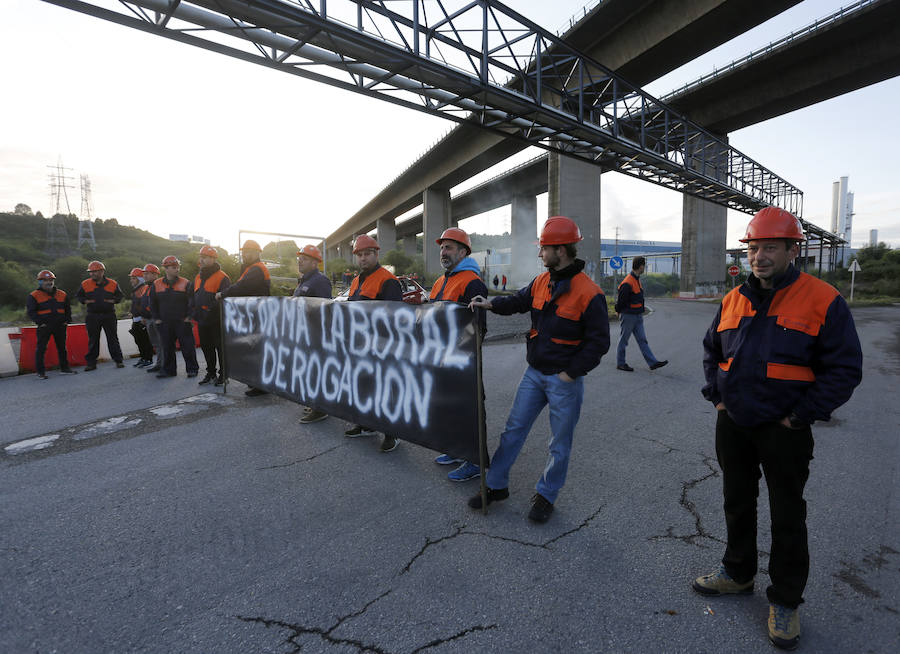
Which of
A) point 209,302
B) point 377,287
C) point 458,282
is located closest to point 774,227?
point 458,282

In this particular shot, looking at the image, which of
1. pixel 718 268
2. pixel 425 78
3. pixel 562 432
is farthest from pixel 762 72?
pixel 562 432

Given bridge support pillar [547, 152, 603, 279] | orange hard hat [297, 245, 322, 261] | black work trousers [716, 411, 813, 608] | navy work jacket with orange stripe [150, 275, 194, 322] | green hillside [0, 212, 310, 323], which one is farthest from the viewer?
green hillside [0, 212, 310, 323]

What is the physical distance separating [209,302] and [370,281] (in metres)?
3.57

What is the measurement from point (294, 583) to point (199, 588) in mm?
500

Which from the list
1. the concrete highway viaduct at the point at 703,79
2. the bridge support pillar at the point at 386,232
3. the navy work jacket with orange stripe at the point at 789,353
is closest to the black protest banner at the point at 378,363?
the navy work jacket with orange stripe at the point at 789,353

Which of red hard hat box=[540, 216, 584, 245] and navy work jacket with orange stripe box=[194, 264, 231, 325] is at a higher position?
red hard hat box=[540, 216, 584, 245]

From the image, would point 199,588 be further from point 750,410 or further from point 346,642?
point 750,410

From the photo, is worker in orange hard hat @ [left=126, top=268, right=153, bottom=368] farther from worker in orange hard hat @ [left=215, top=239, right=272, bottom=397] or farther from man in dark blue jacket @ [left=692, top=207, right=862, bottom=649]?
man in dark blue jacket @ [left=692, top=207, right=862, bottom=649]

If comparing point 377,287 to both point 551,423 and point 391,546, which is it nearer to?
point 551,423

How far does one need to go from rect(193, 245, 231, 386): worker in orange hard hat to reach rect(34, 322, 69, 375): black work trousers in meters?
3.51

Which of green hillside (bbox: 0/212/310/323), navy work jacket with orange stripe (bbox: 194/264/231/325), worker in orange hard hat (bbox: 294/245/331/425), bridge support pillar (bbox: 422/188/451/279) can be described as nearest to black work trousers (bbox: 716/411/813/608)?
worker in orange hard hat (bbox: 294/245/331/425)

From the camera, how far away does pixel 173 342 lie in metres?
7.58

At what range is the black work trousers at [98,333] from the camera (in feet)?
28.0

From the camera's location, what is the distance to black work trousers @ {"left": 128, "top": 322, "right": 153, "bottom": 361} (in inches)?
354
